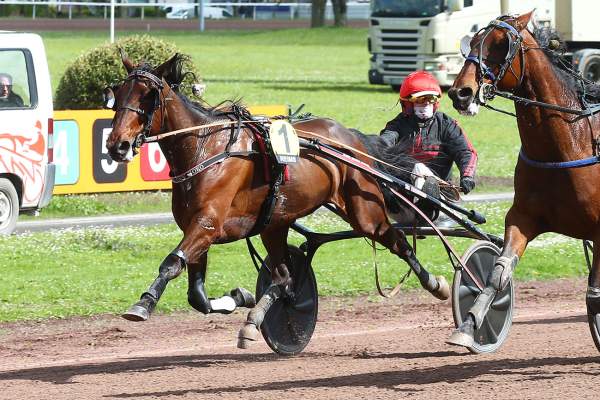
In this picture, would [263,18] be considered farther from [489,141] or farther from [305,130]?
[305,130]

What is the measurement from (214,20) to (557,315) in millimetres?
48587

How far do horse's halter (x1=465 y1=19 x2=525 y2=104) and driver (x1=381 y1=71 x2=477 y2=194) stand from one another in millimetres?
1556

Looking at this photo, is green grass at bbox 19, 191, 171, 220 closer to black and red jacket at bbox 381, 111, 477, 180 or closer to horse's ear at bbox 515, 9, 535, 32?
black and red jacket at bbox 381, 111, 477, 180

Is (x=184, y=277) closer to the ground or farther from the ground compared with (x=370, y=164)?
closer to the ground

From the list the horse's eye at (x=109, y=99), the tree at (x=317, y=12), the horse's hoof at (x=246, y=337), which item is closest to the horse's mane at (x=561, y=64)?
the horse's hoof at (x=246, y=337)

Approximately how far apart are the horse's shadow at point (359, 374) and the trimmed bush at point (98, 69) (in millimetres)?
10369

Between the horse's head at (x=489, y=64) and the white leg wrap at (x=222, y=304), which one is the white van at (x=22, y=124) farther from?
the horse's head at (x=489, y=64)

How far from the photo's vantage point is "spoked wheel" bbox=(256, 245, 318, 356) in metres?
8.23

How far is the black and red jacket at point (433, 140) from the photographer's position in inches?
341

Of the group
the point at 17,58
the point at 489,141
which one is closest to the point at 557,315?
the point at 17,58

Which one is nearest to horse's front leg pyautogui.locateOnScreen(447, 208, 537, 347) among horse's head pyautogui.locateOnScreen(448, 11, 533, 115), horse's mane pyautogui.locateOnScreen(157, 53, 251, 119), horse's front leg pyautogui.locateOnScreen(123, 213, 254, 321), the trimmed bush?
horse's head pyautogui.locateOnScreen(448, 11, 533, 115)

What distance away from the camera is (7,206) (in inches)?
538

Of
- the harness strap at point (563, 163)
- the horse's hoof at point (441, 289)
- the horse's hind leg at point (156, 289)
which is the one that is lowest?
the horse's hoof at point (441, 289)

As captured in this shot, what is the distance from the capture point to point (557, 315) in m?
9.84
